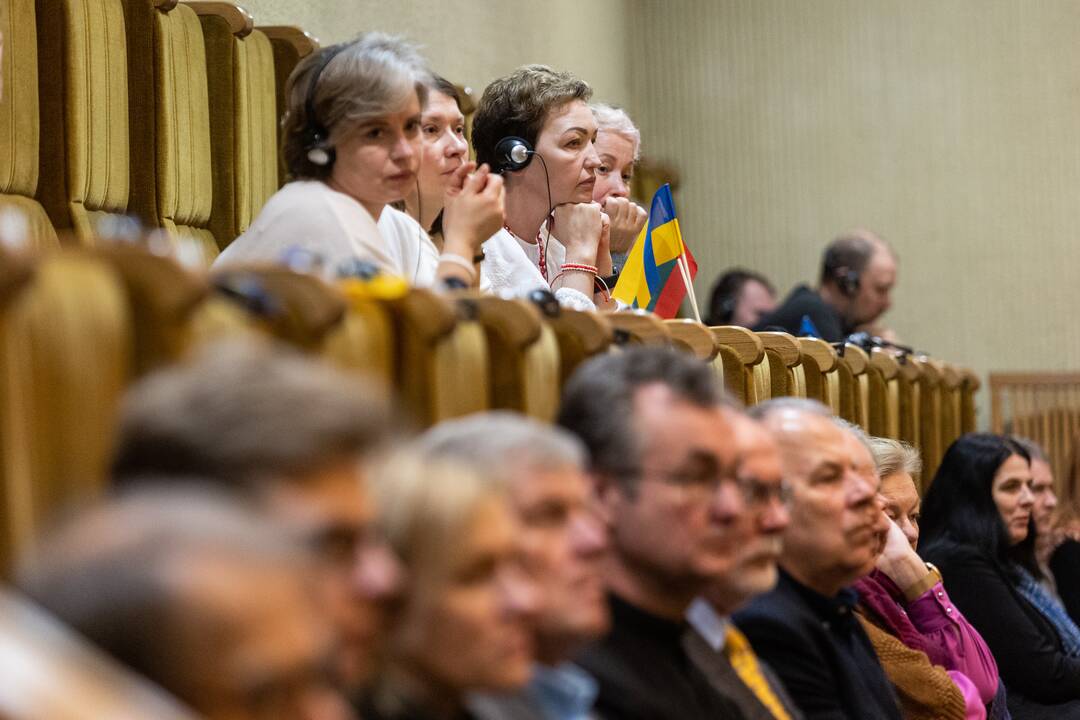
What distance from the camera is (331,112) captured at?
101 inches

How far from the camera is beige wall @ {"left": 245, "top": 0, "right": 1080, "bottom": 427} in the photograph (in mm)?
9203

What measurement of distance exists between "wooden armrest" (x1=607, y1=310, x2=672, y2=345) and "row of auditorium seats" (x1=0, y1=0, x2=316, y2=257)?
42.2 inches

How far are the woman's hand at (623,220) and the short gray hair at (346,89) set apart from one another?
1.33 meters

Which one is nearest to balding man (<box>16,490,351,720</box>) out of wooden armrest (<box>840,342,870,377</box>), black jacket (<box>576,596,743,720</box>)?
black jacket (<box>576,596,743,720</box>)

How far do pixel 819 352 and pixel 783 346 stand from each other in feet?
1.17

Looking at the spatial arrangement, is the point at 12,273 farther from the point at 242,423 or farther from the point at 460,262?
the point at 460,262

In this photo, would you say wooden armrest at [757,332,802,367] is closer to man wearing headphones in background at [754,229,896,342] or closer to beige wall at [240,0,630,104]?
beige wall at [240,0,630,104]

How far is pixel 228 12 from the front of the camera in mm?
4035

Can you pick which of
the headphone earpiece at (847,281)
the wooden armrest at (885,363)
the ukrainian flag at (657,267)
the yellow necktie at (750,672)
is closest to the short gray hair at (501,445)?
the yellow necktie at (750,672)

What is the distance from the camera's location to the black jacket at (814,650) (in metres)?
2.51

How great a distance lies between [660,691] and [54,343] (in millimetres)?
809

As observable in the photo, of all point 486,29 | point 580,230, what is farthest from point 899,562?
point 486,29

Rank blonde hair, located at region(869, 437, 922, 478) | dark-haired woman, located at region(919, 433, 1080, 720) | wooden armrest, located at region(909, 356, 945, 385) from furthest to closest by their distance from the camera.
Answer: wooden armrest, located at region(909, 356, 945, 385) < dark-haired woman, located at region(919, 433, 1080, 720) < blonde hair, located at region(869, 437, 922, 478)

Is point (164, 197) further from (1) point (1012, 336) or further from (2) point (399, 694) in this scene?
(1) point (1012, 336)
